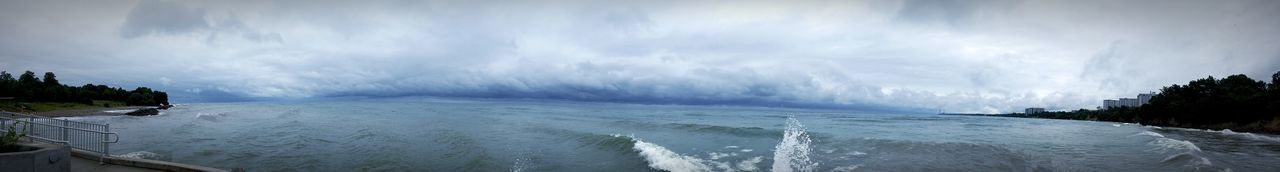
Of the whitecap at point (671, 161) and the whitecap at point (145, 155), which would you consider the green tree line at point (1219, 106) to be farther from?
the whitecap at point (145, 155)

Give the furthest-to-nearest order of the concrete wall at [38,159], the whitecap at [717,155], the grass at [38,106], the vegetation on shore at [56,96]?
1. the vegetation on shore at [56,96]
2. the grass at [38,106]
3. the whitecap at [717,155]
4. the concrete wall at [38,159]

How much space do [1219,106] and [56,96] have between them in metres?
148

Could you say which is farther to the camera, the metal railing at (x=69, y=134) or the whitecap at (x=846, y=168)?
the whitecap at (x=846, y=168)

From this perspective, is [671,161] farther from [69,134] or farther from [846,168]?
[69,134]

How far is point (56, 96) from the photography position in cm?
8306

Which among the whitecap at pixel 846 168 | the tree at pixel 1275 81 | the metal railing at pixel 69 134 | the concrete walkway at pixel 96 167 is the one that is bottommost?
the whitecap at pixel 846 168

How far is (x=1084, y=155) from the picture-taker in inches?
898

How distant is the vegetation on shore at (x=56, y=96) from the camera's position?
70.1m

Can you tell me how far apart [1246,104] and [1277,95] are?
261 centimetres

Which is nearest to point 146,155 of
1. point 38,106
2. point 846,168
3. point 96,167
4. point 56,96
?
point 96,167

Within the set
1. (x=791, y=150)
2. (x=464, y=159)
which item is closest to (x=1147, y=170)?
(x=791, y=150)

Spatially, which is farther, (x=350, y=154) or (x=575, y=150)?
(x=575, y=150)

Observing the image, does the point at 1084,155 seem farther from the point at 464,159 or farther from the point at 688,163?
the point at 464,159

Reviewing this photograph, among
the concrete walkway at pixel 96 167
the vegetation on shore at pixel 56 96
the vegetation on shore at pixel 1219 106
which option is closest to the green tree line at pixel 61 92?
the vegetation on shore at pixel 56 96
